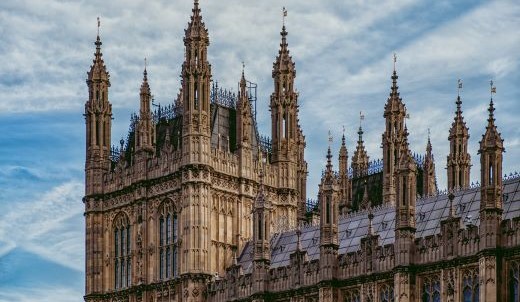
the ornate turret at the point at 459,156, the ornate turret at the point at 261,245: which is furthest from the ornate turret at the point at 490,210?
the ornate turret at the point at 459,156

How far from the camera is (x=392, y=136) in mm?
117000

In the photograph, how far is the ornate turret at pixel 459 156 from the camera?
115312 millimetres

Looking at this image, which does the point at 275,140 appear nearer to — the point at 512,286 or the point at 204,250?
the point at 204,250

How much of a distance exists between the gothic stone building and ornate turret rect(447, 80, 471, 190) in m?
0.11

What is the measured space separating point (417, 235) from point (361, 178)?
124 feet

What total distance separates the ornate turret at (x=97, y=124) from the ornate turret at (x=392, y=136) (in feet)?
71.7

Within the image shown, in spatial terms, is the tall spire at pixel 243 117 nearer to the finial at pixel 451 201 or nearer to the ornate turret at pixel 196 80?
the ornate turret at pixel 196 80

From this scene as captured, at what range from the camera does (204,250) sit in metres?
110

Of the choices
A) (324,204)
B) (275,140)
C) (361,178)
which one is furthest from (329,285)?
(361,178)

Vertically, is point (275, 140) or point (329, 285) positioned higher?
point (275, 140)

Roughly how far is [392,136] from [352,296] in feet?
72.8

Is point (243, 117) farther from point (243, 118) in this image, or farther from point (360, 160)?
point (360, 160)

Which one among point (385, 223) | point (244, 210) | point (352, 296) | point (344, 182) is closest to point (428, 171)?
point (344, 182)

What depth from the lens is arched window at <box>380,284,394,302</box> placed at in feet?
311
